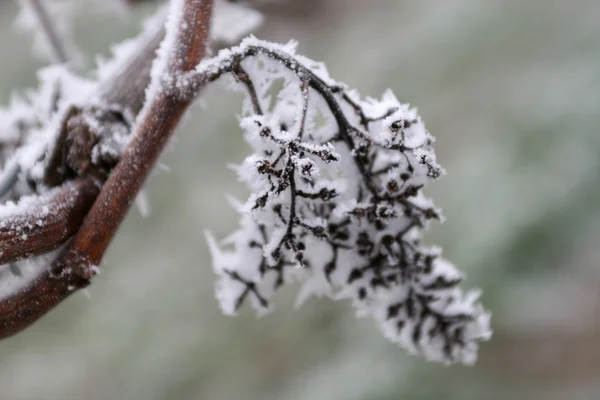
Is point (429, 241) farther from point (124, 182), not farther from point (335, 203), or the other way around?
point (124, 182)

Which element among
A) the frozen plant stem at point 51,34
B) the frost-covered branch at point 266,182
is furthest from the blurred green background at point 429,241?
the frost-covered branch at point 266,182

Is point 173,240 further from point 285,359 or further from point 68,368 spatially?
point 285,359

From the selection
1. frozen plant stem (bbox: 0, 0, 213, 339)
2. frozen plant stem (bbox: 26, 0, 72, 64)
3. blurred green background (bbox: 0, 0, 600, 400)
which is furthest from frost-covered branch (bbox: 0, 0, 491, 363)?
blurred green background (bbox: 0, 0, 600, 400)

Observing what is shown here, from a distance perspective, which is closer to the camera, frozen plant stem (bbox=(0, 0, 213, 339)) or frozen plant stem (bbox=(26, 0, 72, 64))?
frozen plant stem (bbox=(0, 0, 213, 339))

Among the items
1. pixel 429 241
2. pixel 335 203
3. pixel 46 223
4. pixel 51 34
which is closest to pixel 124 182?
pixel 46 223

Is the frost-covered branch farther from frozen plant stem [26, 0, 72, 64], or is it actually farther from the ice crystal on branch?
frozen plant stem [26, 0, 72, 64]
